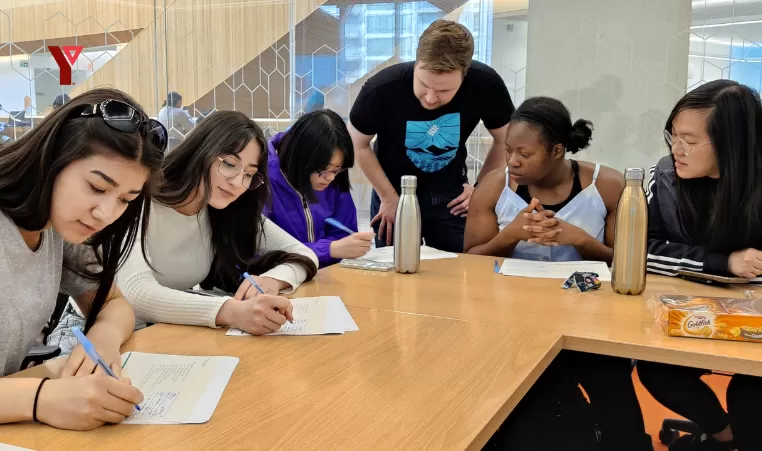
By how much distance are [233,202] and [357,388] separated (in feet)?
3.01

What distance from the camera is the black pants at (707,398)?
4.41 ft

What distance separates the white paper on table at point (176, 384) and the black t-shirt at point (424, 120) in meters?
1.71

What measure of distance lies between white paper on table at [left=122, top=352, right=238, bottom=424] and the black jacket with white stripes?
124cm

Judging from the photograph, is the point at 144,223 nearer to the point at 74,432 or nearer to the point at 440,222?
the point at 74,432

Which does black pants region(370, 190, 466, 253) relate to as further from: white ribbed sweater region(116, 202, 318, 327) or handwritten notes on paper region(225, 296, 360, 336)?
handwritten notes on paper region(225, 296, 360, 336)

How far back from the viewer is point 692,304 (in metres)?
1.41

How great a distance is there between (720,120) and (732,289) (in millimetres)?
454

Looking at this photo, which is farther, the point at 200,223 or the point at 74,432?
the point at 200,223

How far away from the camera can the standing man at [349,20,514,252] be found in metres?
2.71

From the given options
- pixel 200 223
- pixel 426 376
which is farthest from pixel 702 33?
pixel 426 376

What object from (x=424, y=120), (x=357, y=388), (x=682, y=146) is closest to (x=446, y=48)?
(x=424, y=120)

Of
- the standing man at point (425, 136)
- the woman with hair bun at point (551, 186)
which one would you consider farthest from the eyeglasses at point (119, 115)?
the standing man at point (425, 136)

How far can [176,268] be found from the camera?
5.75ft

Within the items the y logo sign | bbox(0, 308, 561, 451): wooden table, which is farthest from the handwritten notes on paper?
the y logo sign
